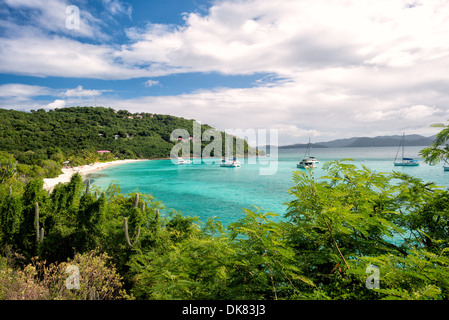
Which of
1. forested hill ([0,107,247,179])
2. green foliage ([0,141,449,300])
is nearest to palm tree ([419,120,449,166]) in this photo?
green foliage ([0,141,449,300])

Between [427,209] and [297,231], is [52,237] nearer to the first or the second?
[297,231]

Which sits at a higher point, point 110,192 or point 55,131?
point 55,131

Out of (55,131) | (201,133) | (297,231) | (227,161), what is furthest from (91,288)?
(201,133)

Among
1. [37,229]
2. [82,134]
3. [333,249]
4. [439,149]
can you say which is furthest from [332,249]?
[82,134]

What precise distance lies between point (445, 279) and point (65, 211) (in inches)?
410

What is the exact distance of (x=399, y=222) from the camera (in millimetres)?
2416

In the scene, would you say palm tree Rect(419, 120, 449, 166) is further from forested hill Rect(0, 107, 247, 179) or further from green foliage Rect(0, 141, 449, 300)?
forested hill Rect(0, 107, 247, 179)

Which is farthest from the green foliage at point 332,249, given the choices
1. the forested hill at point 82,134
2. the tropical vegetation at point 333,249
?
the forested hill at point 82,134

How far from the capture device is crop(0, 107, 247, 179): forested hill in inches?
1834

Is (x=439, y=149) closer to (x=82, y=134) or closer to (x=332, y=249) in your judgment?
(x=332, y=249)

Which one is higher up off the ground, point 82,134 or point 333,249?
point 82,134

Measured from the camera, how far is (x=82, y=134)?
69438 mm

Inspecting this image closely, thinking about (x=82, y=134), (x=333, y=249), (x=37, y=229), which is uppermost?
(x=82, y=134)

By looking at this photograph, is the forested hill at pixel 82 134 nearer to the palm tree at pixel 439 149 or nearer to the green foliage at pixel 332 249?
the green foliage at pixel 332 249
